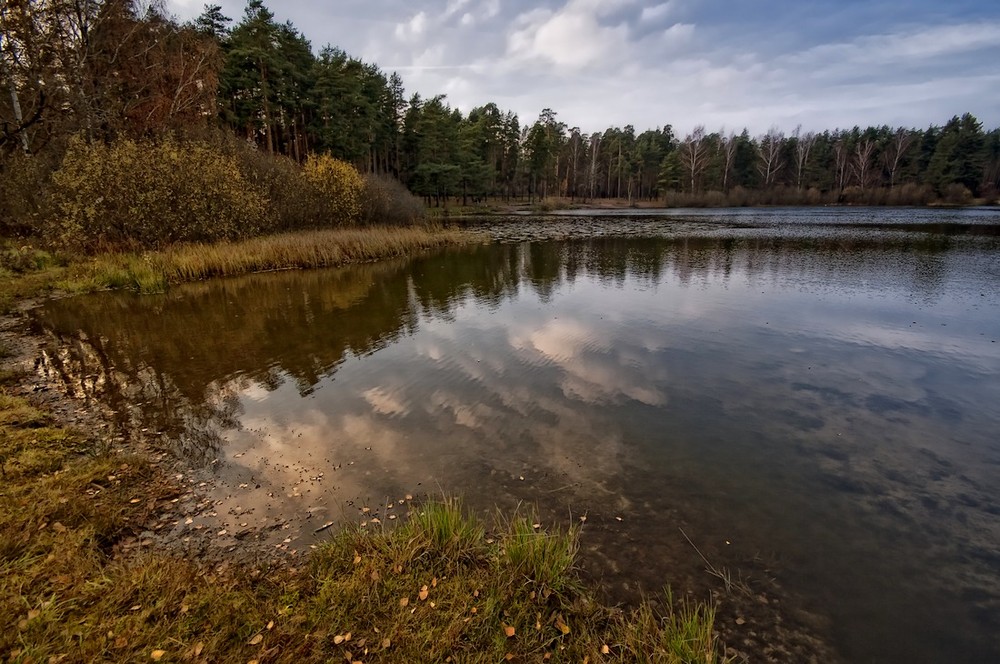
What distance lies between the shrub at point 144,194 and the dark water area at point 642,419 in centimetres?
457

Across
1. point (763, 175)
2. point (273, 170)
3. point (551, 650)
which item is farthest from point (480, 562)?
point (763, 175)

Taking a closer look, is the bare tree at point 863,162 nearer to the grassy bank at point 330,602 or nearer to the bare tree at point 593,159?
the bare tree at point 593,159

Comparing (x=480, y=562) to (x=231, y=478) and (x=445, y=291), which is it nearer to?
(x=231, y=478)

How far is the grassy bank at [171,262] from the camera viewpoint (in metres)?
16.7

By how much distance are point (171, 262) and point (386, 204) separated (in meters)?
17.8

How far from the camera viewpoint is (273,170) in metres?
26.0

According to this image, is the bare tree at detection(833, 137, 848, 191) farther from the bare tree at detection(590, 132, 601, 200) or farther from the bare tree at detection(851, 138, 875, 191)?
the bare tree at detection(590, 132, 601, 200)

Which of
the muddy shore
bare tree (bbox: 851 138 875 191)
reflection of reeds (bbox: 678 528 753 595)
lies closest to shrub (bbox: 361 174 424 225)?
the muddy shore

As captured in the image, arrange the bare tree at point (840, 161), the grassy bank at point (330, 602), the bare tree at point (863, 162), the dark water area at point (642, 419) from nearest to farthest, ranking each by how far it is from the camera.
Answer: the grassy bank at point (330, 602)
the dark water area at point (642, 419)
the bare tree at point (863, 162)
the bare tree at point (840, 161)

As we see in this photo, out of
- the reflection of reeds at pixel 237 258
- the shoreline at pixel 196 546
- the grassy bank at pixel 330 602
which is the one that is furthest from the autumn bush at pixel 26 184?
the grassy bank at pixel 330 602

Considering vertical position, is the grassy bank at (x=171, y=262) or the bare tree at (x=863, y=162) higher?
the bare tree at (x=863, y=162)

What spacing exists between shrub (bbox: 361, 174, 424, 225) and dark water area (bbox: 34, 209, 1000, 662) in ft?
57.2

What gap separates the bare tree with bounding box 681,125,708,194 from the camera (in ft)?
272

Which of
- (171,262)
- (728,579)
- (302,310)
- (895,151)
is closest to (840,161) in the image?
(895,151)
